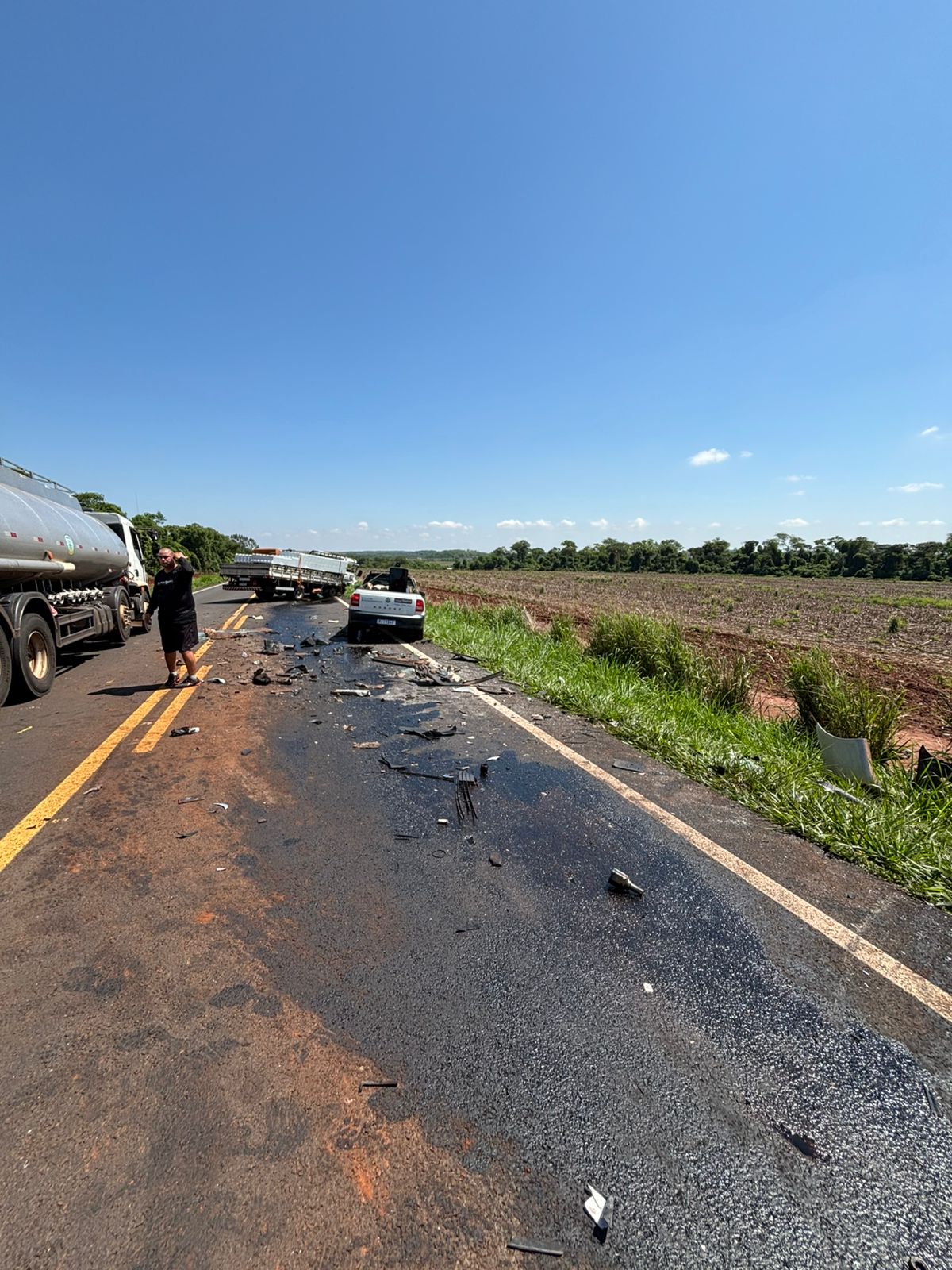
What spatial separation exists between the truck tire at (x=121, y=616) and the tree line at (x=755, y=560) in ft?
356

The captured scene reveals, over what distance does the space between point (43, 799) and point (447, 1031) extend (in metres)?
3.68

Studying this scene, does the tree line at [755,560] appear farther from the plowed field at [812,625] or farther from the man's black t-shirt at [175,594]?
the man's black t-shirt at [175,594]

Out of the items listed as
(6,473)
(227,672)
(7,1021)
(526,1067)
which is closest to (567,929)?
(526,1067)

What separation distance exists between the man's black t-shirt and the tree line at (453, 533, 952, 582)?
4325 inches

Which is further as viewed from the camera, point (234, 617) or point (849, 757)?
point (234, 617)

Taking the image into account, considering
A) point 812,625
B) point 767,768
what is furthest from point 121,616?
point 812,625

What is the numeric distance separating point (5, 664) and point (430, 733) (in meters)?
5.25

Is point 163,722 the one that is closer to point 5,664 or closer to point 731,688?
point 5,664

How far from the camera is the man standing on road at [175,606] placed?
7.27 m

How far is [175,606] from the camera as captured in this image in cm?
729

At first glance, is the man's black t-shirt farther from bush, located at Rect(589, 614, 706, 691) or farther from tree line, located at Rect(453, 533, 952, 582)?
tree line, located at Rect(453, 533, 952, 582)

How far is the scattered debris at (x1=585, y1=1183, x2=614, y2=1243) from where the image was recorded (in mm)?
1474

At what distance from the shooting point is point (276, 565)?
22453 millimetres

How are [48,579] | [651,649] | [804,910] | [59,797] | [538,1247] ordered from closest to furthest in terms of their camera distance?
1. [538,1247]
2. [804,910]
3. [59,797]
4. [48,579]
5. [651,649]
